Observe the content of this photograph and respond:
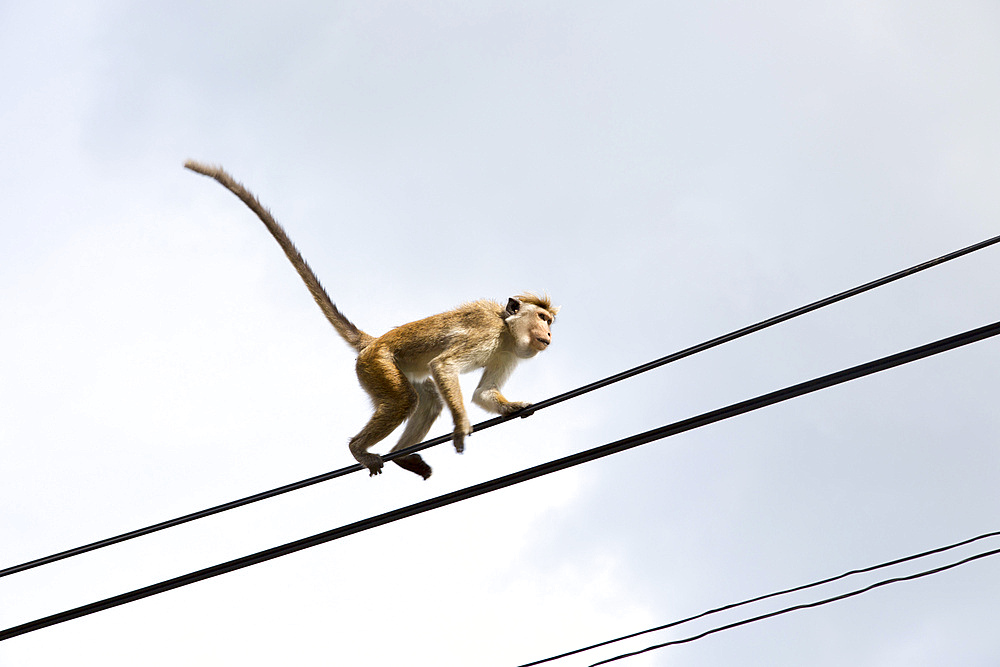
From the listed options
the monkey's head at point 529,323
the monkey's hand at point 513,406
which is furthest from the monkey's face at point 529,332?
the monkey's hand at point 513,406

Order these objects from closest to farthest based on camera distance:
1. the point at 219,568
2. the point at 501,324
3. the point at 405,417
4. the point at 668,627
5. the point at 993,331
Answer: the point at 993,331 < the point at 219,568 < the point at 668,627 < the point at 405,417 < the point at 501,324

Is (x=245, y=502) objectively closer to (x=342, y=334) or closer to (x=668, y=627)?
(x=668, y=627)

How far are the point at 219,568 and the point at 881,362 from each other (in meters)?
3.94

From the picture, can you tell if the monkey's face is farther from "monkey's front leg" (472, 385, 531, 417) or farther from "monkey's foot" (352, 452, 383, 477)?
"monkey's foot" (352, 452, 383, 477)

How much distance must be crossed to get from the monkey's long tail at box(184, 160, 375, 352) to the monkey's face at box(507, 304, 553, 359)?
1.44 meters

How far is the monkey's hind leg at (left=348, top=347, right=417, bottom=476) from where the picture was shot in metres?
8.03

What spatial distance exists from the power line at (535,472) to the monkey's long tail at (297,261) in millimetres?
3661

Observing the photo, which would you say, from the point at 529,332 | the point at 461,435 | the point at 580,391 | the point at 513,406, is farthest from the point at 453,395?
the point at 580,391

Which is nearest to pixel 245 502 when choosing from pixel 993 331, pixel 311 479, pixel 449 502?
pixel 311 479

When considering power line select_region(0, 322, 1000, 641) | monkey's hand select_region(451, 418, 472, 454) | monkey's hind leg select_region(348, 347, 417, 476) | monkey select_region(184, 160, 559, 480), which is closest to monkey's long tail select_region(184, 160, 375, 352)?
monkey select_region(184, 160, 559, 480)

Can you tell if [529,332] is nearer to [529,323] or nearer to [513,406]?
[529,323]

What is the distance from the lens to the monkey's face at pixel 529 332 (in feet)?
29.3

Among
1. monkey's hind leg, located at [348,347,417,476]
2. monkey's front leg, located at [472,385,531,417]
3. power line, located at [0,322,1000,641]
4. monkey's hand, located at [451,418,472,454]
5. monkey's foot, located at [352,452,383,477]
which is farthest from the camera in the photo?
monkey's front leg, located at [472,385,531,417]

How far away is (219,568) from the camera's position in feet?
18.8
